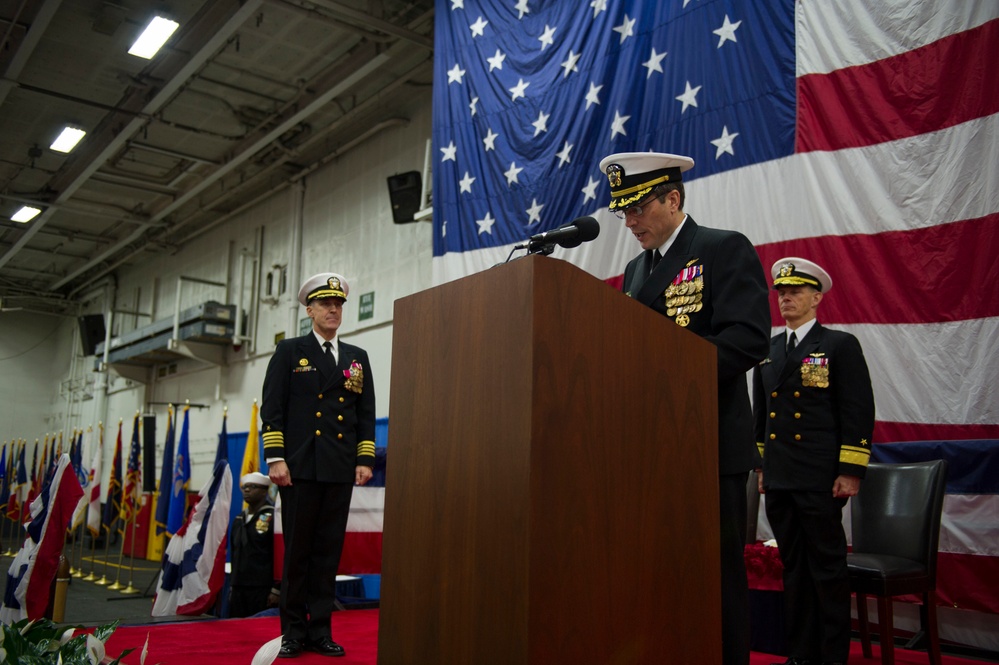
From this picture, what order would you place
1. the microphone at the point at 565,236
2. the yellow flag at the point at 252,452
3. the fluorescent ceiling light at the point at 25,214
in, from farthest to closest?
1. the fluorescent ceiling light at the point at 25,214
2. the yellow flag at the point at 252,452
3. the microphone at the point at 565,236

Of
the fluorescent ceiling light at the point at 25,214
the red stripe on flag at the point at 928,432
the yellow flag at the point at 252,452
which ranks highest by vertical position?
the fluorescent ceiling light at the point at 25,214

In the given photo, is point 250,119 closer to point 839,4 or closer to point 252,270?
point 252,270

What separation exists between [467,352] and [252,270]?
424 inches

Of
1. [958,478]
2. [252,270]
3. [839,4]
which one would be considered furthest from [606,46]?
[252,270]

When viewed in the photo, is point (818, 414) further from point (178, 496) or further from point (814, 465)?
point (178, 496)

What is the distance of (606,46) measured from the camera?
466 centimetres

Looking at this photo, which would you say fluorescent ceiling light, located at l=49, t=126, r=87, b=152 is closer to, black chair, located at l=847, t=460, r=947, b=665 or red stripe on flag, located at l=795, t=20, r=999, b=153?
red stripe on flag, located at l=795, t=20, r=999, b=153

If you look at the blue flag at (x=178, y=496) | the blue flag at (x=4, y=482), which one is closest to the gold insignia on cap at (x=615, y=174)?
the blue flag at (x=178, y=496)

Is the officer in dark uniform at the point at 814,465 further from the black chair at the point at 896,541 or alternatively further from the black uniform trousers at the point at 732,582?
the black uniform trousers at the point at 732,582

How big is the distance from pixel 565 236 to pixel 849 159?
8.60 ft

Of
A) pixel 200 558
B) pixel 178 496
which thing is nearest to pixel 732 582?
pixel 200 558

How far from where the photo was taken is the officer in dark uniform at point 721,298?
1.57 meters

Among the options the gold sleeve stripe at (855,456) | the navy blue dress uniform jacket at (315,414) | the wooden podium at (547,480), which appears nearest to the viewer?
the wooden podium at (547,480)

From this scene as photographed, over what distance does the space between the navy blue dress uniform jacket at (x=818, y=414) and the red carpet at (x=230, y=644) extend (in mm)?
694
